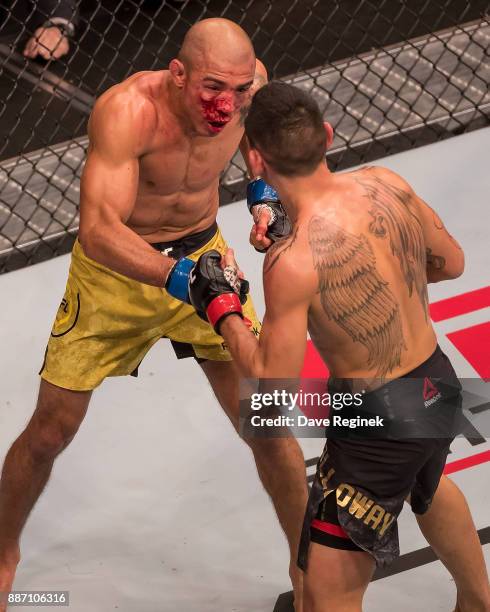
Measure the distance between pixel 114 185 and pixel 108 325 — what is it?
1.09 feet

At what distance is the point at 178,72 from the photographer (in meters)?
2.39

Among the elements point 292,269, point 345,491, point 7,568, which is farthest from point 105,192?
point 7,568

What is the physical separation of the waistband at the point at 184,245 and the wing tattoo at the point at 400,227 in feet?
2.04

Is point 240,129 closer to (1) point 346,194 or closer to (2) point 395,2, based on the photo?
(1) point 346,194

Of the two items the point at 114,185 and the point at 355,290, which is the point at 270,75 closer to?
the point at 114,185

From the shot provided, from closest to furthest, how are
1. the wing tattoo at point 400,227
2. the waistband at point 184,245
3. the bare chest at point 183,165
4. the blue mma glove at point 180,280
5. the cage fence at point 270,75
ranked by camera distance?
the wing tattoo at point 400,227 < the blue mma glove at point 180,280 < the bare chest at point 183,165 < the waistband at point 184,245 < the cage fence at point 270,75

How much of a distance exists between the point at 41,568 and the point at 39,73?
2.81 m

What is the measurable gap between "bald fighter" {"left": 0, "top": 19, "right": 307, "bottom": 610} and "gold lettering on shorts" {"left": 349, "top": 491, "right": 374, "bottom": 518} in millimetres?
424

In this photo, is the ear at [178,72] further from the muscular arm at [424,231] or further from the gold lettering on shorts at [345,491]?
the gold lettering on shorts at [345,491]

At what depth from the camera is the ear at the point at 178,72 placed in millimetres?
2381

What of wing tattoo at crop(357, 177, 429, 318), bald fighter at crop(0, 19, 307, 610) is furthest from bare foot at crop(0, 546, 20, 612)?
wing tattoo at crop(357, 177, 429, 318)

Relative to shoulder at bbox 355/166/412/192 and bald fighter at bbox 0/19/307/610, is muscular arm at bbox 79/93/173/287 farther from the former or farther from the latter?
shoulder at bbox 355/166/412/192

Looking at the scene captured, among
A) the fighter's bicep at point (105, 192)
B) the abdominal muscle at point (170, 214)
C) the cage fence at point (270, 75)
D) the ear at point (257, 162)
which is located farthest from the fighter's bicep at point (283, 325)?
the cage fence at point (270, 75)

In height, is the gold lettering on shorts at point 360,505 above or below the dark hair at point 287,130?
below
